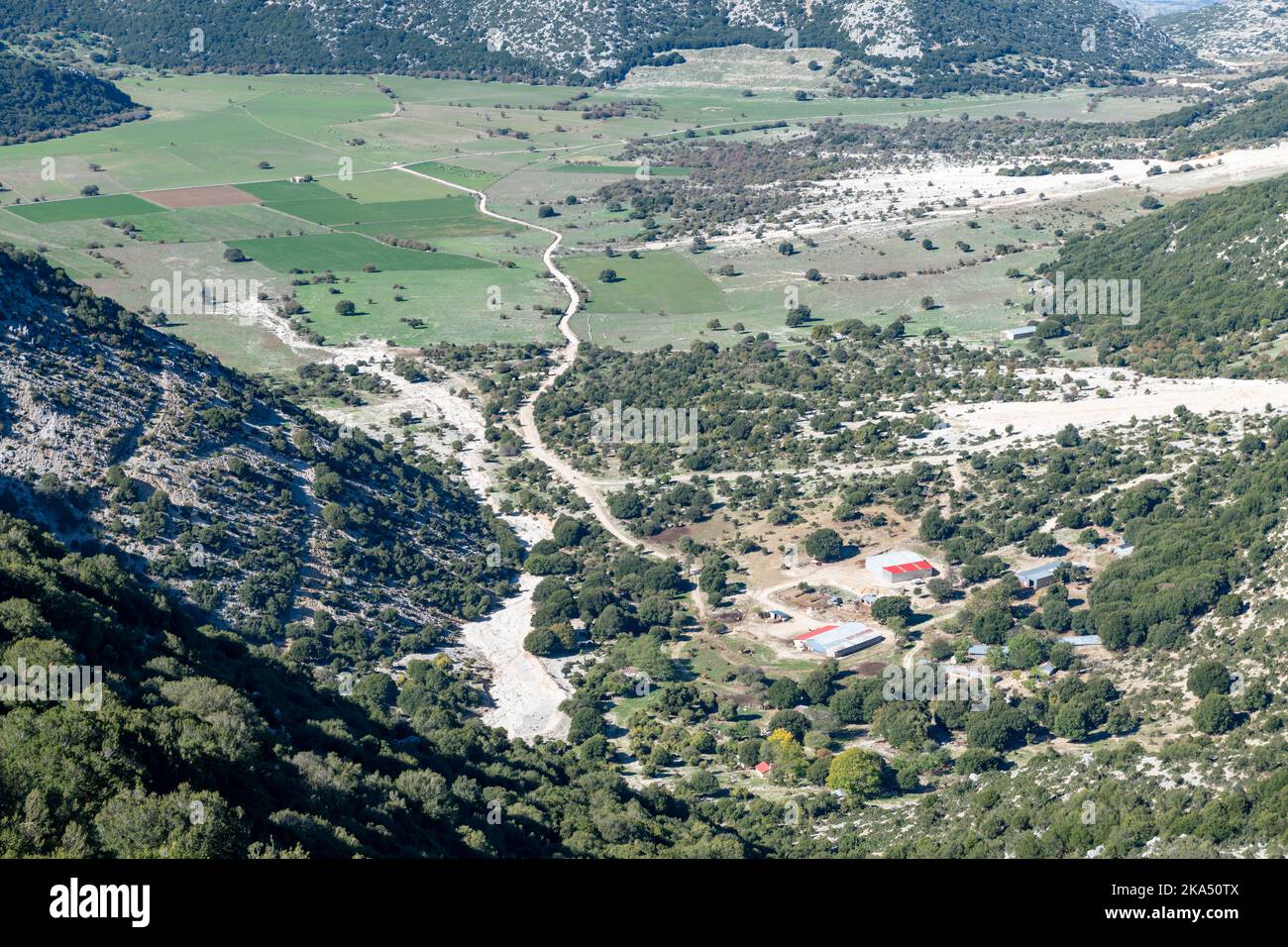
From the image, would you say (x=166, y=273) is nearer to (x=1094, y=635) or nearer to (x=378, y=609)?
(x=378, y=609)

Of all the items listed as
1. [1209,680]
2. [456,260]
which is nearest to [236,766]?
[1209,680]

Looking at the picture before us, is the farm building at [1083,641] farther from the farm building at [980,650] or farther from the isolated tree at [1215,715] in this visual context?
the isolated tree at [1215,715]

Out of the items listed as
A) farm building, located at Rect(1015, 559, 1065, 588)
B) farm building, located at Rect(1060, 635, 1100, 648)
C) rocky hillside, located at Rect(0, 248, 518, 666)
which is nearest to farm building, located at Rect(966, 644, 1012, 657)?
farm building, located at Rect(1060, 635, 1100, 648)

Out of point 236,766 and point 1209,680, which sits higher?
point 236,766

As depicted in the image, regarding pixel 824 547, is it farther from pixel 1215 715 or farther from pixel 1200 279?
pixel 1200 279

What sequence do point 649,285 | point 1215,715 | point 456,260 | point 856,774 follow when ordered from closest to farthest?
point 1215,715 < point 856,774 < point 649,285 < point 456,260

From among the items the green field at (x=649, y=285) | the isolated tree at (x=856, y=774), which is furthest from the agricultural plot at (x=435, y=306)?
the isolated tree at (x=856, y=774)
